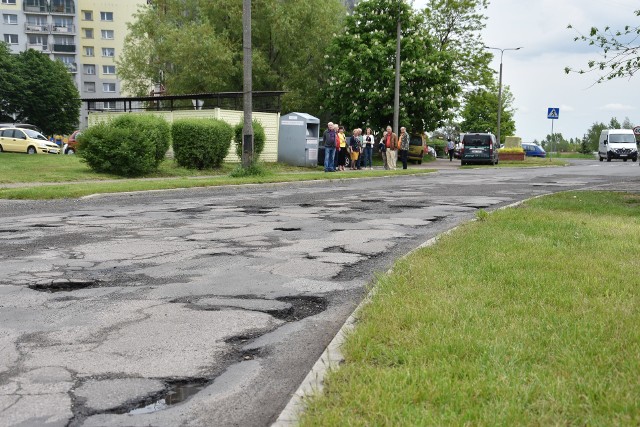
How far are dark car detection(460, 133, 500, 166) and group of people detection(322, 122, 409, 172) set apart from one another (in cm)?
1082

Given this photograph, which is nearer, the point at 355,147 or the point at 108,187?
the point at 108,187

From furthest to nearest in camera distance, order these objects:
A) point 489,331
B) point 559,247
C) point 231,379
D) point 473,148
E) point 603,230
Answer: point 473,148, point 603,230, point 559,247, point 489,331, point 231,379

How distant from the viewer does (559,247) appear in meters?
7.28

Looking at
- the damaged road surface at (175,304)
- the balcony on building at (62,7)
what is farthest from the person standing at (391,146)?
the balcony on building at (62,7)

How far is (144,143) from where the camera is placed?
21875mm

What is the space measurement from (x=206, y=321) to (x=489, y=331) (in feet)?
6.64

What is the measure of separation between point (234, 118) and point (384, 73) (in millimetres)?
14124

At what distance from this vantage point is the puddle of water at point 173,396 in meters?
3.48

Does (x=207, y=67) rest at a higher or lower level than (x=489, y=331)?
higher

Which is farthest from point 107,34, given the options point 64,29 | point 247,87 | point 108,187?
point 108,187

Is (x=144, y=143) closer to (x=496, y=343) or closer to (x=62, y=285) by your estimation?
(x=62, y=285)

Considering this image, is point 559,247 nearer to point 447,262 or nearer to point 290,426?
point 447,262

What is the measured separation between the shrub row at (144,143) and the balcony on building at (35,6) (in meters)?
79.1

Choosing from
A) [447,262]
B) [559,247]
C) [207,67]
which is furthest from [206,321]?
[207,67]
